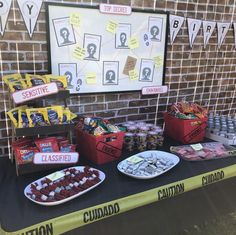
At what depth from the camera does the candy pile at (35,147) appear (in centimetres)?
140

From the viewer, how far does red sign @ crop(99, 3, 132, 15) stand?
1740 mm

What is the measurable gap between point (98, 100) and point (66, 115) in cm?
50

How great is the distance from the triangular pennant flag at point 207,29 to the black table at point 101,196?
3.43 ft

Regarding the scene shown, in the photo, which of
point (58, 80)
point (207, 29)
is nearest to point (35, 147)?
point (58, 80)

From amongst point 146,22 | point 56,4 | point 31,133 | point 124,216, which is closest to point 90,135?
point 31,133

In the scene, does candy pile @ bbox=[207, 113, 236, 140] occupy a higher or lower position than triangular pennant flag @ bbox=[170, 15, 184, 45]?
lower

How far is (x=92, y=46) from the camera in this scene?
1796 millimetres

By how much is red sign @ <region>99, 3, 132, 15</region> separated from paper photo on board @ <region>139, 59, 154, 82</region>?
0.37m

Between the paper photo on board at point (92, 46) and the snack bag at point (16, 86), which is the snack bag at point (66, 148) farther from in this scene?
the paper photo on board at point (92, 46)

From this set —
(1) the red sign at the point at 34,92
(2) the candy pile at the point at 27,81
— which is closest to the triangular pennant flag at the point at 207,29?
(2) the candy pile at the point at 27,81

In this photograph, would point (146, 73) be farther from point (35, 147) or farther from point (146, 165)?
point (35, 147)

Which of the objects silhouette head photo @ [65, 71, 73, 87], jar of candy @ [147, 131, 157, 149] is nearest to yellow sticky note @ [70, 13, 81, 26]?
silhouette head photo @ [65, 71, 73, 87]

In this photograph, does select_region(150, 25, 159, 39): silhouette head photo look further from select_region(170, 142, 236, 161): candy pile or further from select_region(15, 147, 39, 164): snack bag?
select_region(15, 147, 39, 164): snack bag

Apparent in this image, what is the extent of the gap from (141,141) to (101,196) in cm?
57
